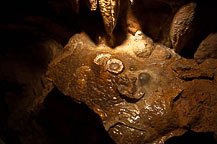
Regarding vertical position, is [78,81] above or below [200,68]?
below

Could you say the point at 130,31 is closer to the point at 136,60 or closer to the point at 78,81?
the point at 136,60

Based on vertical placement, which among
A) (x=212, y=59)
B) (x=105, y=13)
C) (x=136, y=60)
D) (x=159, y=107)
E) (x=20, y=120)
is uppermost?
(x=105, y=13)

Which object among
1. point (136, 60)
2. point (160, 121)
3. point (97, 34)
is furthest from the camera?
point (97, 34)

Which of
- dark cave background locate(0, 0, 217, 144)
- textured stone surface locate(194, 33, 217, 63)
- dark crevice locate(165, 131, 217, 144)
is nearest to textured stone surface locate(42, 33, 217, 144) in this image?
textured stone surface locate(194, 33, 217, 63)

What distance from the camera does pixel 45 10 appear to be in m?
2.02

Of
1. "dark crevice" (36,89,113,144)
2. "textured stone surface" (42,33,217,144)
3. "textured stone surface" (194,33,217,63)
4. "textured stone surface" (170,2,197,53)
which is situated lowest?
"dark crevice" (36,89,113,144)

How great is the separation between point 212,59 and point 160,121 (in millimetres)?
808

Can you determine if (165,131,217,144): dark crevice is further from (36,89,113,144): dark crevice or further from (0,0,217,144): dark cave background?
(36,89,113,144): dark crevice

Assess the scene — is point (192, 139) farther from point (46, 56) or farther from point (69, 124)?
point (46, 56)

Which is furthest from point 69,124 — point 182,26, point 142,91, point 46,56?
point 182,26

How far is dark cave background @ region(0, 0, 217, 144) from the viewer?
1.80 meters

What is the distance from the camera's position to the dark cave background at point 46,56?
1797 mm

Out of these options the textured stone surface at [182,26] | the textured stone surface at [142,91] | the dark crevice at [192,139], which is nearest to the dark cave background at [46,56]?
the dark crevice at [192,139]

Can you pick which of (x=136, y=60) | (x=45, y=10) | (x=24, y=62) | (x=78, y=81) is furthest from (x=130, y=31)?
(x=24, y=62)
